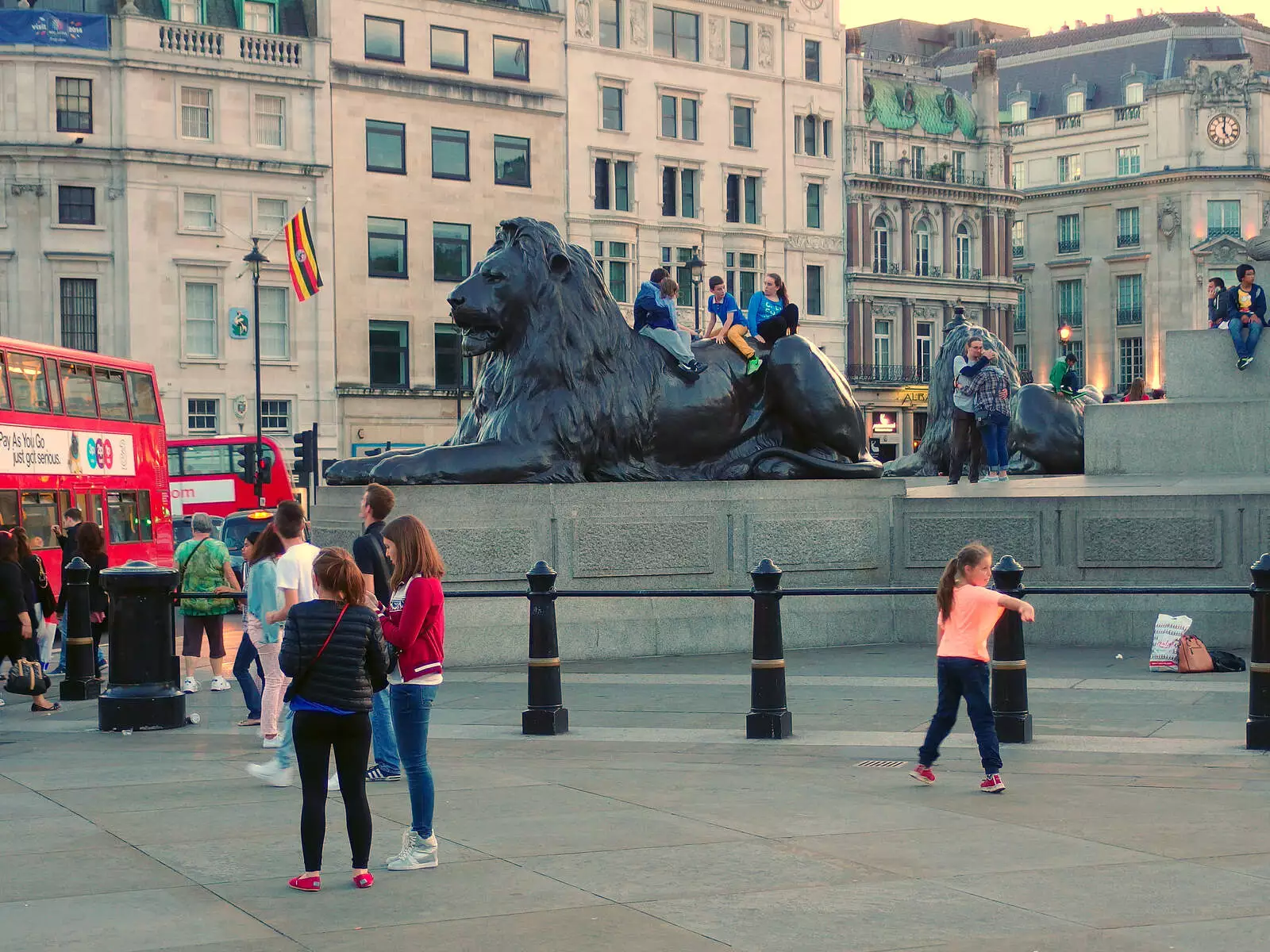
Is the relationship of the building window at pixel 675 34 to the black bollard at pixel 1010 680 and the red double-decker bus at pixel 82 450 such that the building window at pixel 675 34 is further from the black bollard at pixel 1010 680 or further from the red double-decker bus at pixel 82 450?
the black bollard at pixel 1010 680

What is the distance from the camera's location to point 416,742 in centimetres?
801

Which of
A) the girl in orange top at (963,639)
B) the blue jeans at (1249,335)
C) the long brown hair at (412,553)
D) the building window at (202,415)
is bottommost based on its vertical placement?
the girl in orange top at (963,639)

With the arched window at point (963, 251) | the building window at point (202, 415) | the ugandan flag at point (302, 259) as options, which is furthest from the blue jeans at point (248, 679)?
the arched window at point (963, 251)

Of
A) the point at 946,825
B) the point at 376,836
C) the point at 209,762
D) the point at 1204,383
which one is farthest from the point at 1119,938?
the point at 1204,383

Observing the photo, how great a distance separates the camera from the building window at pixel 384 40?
197 ft

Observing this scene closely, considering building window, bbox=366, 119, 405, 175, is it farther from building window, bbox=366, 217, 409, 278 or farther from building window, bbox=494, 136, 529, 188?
building window, bbox=494, 136, 529, 188

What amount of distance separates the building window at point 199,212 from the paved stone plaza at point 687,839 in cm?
4428

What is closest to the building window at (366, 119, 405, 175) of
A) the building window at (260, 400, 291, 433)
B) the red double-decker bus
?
the building window at (260, 400, 291, 433)

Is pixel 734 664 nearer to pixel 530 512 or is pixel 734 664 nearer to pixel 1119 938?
pixel 530 512

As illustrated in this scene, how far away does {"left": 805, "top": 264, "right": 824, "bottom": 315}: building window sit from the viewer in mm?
73562

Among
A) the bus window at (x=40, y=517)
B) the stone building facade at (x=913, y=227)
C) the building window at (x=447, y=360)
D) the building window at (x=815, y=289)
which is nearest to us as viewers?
the bus window at (x=40, y=517)

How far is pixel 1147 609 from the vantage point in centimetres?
1619

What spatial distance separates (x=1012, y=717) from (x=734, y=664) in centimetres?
502

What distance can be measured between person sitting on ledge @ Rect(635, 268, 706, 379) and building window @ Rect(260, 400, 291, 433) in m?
41.2
